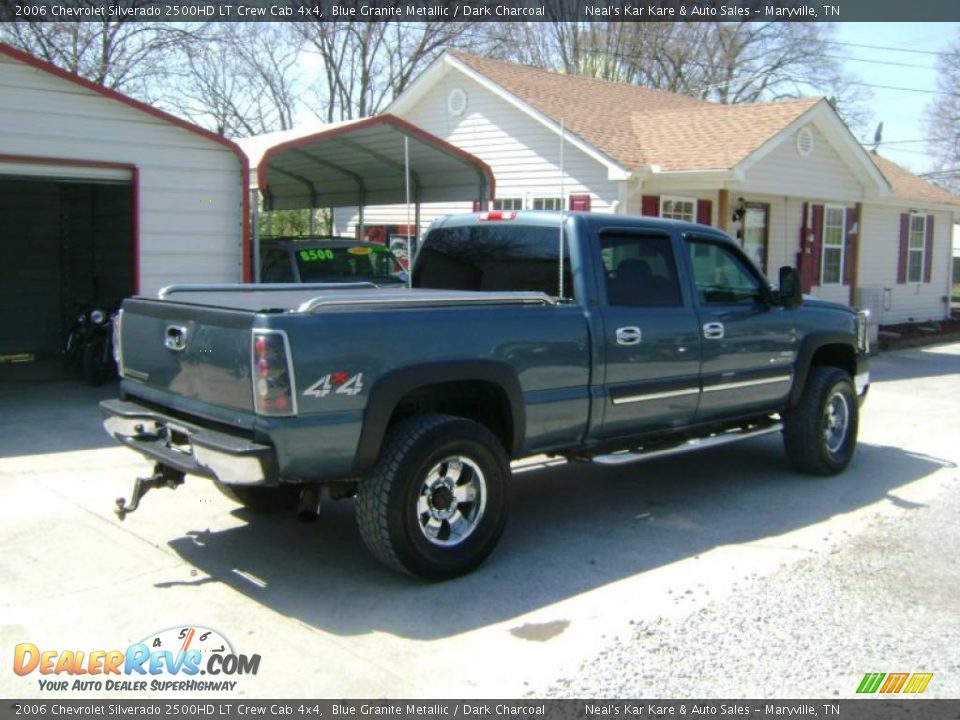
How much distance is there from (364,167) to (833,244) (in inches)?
389

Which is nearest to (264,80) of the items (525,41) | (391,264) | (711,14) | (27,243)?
(525,41)

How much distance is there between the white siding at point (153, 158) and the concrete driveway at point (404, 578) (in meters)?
2.82

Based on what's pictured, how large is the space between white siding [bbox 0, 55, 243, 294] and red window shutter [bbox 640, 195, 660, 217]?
7.06 meters

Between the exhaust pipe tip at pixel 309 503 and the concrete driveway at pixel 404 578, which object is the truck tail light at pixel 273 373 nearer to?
the exhaust pipe tip at pixel 309 503

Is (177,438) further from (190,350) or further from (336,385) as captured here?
(336,385)

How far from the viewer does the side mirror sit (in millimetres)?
6988

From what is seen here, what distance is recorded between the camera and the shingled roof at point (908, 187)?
21.1 metres

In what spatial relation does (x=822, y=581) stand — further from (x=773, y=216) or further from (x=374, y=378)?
(x=773, y=216)

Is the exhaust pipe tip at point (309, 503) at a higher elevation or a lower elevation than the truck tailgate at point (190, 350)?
lower

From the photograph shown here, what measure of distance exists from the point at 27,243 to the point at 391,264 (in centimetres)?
579

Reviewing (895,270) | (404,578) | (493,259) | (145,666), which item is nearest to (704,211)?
(895,270)

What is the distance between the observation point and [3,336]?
1406cm

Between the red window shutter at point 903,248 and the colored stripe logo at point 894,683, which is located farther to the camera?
the red window shutter at point 903,248
